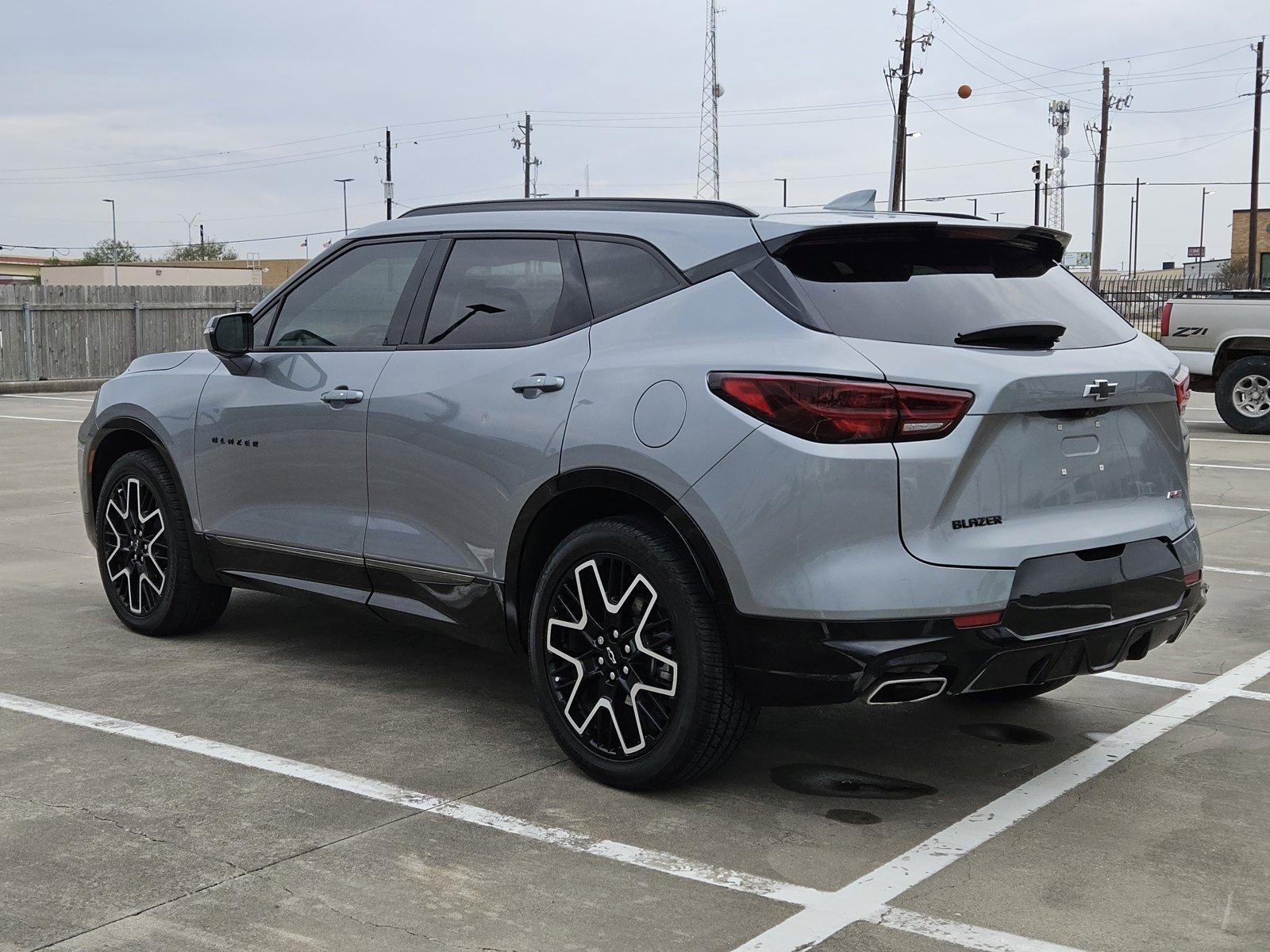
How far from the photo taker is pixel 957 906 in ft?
11.9

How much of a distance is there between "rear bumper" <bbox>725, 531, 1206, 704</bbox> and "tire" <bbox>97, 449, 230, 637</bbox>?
10.2 ft

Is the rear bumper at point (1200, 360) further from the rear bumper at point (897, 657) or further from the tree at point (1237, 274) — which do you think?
the tree at point (1237, 274)

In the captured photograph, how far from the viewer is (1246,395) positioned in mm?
16906

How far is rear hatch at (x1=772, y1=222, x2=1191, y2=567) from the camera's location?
3.95 metres

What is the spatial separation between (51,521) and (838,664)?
25.8 ft

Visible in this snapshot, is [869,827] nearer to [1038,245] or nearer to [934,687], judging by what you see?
[934,687]

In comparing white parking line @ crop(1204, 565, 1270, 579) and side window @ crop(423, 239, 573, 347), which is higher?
side window @ crop(423, 239, 573, 347)

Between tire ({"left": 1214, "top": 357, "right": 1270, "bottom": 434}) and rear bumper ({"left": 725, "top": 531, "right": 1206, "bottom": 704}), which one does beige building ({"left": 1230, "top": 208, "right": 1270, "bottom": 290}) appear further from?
rear bumper ({"left": 725, "top": 531, "right": 1206, "bottom": 704})

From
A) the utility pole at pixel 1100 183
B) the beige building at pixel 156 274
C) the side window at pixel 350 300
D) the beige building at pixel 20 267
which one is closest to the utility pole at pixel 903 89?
the utility pole at pixel 1100 183

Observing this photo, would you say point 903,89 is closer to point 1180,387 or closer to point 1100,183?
point 1100,183

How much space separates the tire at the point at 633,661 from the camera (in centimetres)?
420

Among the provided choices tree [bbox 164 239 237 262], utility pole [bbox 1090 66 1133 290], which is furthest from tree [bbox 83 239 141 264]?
utility pole [bbox 1090 66 1133 290]

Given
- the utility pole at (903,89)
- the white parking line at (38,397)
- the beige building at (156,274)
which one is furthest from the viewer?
the beige building at (156,274)

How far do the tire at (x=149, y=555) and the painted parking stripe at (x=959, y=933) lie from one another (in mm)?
3803
